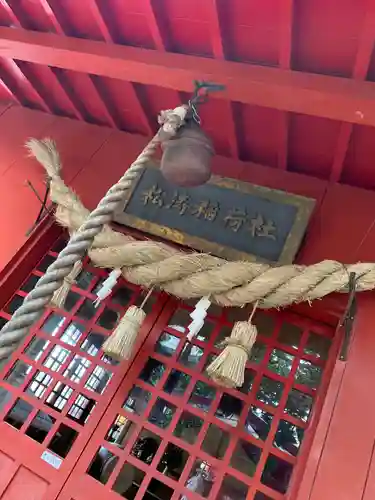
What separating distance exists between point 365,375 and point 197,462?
0.53 meters

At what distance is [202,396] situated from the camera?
1525 mm

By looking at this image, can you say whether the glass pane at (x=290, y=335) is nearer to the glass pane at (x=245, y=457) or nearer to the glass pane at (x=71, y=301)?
the glass pane at (x=245, y=457)

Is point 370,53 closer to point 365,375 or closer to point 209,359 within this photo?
point 365,375

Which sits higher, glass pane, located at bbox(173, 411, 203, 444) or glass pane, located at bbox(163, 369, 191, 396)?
glass pane, located at bbox(163, 369, 191, 396)

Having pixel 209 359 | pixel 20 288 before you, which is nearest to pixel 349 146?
pixel 209 359

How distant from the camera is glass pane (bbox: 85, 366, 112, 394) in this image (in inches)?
60.0

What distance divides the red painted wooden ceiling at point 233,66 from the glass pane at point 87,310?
701 millimetres

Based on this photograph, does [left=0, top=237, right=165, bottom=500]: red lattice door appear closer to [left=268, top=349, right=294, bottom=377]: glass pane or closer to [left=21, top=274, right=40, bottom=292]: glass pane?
[left=21, top=274, right=40, bottom=292]: glass pane

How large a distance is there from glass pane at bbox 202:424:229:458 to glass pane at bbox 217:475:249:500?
0.07m

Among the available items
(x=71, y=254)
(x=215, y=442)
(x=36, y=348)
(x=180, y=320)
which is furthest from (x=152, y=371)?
(x=71, y=254)

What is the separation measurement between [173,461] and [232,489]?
7.9 inches

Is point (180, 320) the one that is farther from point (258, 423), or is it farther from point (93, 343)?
point (258, 423)

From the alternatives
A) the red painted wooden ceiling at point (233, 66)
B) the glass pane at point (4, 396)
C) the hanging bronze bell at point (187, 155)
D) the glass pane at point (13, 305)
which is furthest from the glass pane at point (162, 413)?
the red painted wooden ceiling at point (233, 66)

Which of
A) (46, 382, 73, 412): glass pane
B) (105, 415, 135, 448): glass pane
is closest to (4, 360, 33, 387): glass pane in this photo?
(46, 382, 73, 412): glass pane
